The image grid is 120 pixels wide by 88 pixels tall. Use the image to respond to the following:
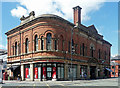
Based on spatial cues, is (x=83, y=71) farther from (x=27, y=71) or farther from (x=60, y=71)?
(x=27, y=71)

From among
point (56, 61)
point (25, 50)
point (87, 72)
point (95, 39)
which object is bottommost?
point (87, 72)

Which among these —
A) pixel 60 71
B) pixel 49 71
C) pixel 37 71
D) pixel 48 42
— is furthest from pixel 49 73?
pixel 48 42

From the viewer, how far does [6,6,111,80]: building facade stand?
31625 millimetres

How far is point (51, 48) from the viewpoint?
31656 millimetres

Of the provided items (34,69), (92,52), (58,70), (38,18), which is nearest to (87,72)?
(92,52)

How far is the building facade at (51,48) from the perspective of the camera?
3162 cm

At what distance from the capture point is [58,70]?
106 ft

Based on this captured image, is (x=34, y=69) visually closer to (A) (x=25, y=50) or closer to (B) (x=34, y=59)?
(B) (x=34, y=59)

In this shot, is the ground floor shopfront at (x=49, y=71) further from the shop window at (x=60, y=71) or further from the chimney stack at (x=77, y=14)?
the chimney stack at (x=77, y=14)

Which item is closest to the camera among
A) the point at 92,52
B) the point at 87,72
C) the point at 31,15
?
the point at 31,15

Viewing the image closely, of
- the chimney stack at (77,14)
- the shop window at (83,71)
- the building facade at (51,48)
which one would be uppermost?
the chimney stack at (77,14)

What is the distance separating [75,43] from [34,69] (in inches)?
451

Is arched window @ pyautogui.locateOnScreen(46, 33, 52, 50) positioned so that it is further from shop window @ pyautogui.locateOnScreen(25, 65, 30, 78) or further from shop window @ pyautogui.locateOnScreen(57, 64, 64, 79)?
shop window @ pyautogui.locateOnScreen(25, 65, 30, 78)

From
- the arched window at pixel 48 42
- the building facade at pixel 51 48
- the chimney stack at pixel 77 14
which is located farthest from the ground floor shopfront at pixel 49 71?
the chimney stack at pixel 77 14
